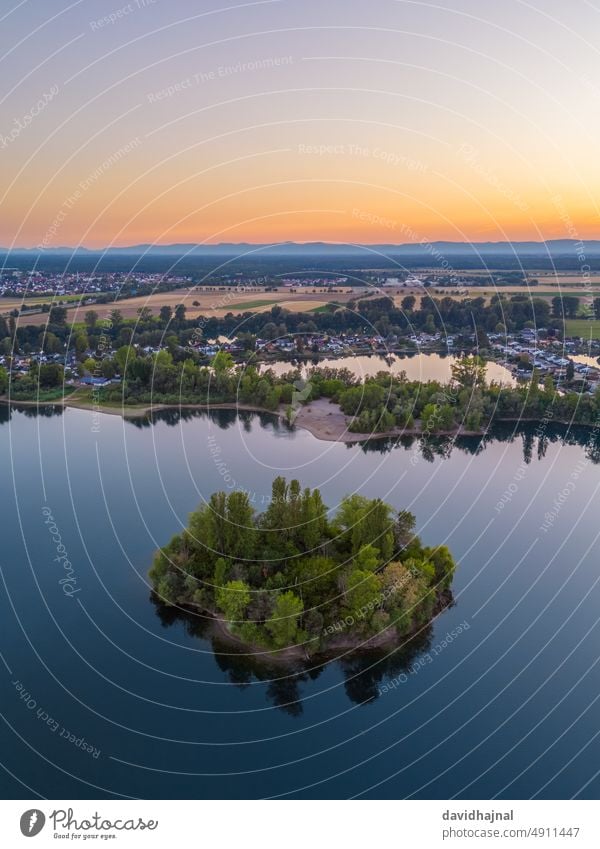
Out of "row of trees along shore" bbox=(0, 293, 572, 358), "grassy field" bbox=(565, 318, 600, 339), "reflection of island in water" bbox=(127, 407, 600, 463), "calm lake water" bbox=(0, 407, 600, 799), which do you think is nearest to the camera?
"calm lake water" bbox=(0, 407, 600, 799)

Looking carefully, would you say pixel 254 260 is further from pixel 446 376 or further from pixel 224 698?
pixel 224 698

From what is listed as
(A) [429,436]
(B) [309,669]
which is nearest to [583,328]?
(A) [429,436]

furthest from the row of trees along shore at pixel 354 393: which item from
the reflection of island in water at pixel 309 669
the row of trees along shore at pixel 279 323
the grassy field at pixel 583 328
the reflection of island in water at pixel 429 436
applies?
the reflection of island in water at pixel 309 669

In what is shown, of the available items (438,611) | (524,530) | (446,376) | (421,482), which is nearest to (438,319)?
(446,376)

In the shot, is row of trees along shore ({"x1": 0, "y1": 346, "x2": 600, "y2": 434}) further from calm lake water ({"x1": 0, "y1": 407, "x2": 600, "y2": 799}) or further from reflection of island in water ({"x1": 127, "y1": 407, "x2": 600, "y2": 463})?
calm lake water ({"x1": 0, "y1": 407, "x2": 600, "y2": 799})

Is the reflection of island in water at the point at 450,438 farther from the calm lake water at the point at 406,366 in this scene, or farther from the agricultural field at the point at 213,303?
the agricultural field at the point at 213,303

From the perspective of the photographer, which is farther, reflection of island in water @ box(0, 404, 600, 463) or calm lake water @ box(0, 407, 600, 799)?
reflection of island in water @ box(0, 404, 600, 463)

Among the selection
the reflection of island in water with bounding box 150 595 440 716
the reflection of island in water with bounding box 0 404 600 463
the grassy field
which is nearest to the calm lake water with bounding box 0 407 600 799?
the reflection of island in water with bounding box 150 595 440 716
